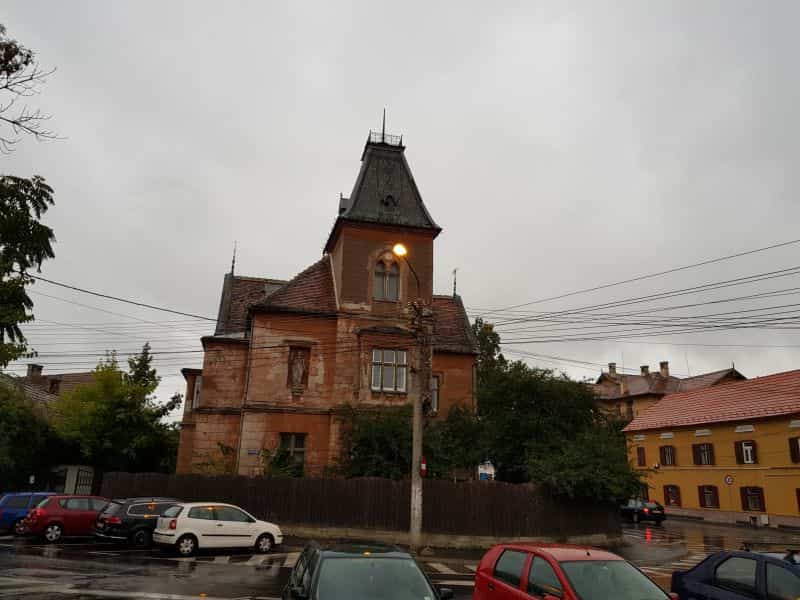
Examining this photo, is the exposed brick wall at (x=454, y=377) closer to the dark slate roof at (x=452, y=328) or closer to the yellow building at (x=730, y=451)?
the dark slate roof at (x=452, y=328)

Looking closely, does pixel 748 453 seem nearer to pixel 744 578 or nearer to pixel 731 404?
pixel 731 404

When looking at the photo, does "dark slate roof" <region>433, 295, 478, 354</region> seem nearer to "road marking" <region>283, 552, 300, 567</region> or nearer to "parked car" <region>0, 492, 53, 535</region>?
"road marking" <region>283, 552, 300, 567</region>

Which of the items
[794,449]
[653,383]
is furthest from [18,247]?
[653,383]

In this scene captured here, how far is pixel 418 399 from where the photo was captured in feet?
61.6

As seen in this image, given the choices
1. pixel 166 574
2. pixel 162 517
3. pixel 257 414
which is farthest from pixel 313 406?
pixel 166 574

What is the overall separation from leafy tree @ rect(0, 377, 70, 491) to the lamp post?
70.0 ft

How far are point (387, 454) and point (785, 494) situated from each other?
27.7 metres

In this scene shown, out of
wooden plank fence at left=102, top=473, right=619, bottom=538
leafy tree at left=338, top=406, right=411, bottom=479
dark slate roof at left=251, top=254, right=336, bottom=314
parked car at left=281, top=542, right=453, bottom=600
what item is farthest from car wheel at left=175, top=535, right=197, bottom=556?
dark slate roof at left=251, top=254, right=336, bottom=314

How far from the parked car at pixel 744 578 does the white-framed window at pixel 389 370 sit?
18300 millimetres

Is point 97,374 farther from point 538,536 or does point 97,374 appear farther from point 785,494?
point 785,494

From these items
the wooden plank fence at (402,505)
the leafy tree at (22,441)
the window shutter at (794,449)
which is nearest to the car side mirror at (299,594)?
the wooden plank fence at (402,505)

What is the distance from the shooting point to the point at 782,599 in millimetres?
7566

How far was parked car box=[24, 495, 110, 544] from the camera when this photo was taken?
19297 mm

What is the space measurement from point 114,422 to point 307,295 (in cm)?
1464
